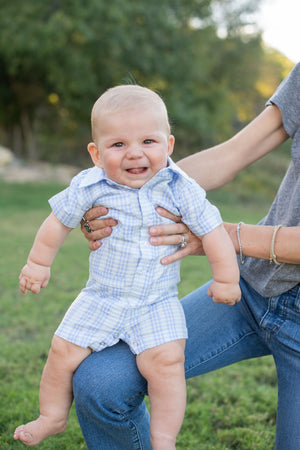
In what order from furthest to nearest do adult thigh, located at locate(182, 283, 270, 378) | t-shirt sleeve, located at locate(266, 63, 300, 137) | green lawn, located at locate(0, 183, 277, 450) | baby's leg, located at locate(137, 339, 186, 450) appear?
1. green lawn, located at locate(0, 183, 277, 450)
2. adult thigh, located at locate(182, 283, 270, 378)
3. t-shirt sleeve, located at locate(266, 63, 300, 137)
4. baby's leg, located at locate(137, 339, 186, 450)

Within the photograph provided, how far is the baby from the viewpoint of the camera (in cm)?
182

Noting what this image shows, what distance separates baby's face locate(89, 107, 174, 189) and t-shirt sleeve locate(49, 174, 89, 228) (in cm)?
15

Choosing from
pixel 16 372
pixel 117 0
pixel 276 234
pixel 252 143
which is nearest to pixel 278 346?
pixel 276 234

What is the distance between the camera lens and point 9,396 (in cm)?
310

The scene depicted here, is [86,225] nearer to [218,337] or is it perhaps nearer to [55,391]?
[55,391]

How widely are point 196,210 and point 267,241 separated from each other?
12.0 inches

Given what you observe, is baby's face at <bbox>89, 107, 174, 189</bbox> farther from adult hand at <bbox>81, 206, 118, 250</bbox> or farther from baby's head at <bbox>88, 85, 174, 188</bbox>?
adult hand at <bbox>81, 206, 118, 250</bbox>

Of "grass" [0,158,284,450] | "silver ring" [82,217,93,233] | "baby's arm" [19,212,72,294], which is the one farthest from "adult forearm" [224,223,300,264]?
"grass" [0,158,284,450]

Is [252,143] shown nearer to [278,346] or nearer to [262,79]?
[278,346]

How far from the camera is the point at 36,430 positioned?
1888 millimetres

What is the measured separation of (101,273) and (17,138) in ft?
59.7

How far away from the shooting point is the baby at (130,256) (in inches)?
71.7

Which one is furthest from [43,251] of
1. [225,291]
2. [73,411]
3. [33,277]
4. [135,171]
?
[73,411]

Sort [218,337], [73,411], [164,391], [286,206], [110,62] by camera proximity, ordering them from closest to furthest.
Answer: [164,391]
[286,206]
[218,337]
[73,411]
[110,62]
